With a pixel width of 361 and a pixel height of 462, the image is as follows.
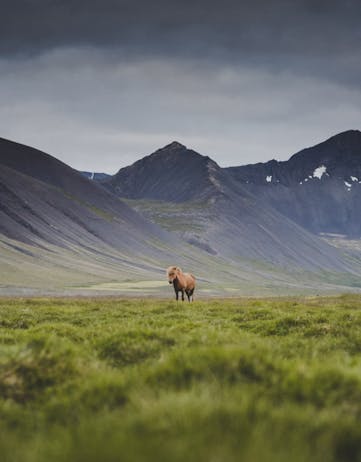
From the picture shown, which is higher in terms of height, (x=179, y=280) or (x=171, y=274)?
(x=171, y=274)

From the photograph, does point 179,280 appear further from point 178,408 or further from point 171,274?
point 178,408

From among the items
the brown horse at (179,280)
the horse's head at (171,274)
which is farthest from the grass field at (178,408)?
the brown horse at (179,280)

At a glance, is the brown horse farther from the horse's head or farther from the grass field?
the grass field

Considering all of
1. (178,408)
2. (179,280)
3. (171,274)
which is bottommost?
(179,280)

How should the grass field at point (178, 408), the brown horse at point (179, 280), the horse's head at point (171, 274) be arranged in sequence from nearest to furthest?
the grass field at point (178, 408) → the horse's head at point (171, 274) → the brown horse at point (179, 280)

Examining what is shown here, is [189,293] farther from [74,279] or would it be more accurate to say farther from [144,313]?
[74,279]

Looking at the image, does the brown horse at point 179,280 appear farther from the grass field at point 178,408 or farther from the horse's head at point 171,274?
the grass field at point 178,408

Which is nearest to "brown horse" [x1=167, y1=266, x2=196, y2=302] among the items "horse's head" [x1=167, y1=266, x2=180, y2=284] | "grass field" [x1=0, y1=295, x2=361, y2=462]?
"horse's head" [x1=167, y1=266, x2=180, y2=284]

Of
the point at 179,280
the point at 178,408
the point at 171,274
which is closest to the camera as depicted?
the point at 178,408

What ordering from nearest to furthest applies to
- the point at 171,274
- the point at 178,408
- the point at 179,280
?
the point at 178,408, the point at 171,274, the point at 179,280

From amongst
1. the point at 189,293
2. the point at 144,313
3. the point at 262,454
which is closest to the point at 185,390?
the point at 262,454

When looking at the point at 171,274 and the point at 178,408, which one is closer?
the point at 178,408

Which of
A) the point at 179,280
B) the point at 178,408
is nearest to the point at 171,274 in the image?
the point at 179,280

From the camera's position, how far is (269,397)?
5223 millimetres
